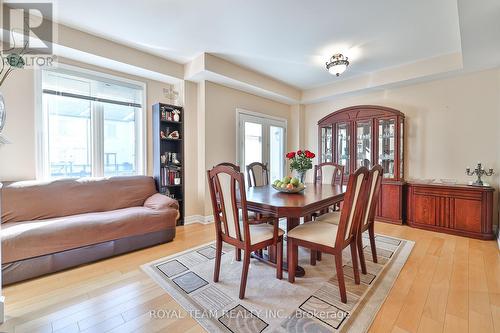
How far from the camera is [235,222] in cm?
188

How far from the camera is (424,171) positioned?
12.9ft

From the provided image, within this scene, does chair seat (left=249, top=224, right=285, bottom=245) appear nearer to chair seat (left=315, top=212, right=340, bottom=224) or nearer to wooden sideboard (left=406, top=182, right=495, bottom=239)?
chair seat (left=315, top=212, right=340, bottom=224)

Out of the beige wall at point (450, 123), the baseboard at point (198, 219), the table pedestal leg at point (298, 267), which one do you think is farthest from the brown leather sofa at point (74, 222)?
the beige wall at point (450, 123)

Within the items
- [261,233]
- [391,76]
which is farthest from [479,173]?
[261,233]

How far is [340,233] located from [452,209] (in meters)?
2.66

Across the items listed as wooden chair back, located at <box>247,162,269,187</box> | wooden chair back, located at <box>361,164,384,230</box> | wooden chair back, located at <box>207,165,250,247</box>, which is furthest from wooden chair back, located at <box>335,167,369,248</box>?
wooden chair back, located at <box>247,162,269,187</box>

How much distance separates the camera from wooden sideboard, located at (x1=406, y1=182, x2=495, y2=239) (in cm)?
305

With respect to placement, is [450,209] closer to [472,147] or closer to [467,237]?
[467,237]

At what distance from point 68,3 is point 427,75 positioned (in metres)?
4.67

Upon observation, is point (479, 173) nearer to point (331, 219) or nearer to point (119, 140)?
point (331, 219)

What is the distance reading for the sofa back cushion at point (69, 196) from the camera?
8.01 ft

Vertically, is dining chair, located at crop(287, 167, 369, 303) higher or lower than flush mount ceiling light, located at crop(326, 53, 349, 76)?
lower

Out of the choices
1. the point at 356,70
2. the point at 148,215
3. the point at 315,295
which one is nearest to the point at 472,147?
the point at 356,70

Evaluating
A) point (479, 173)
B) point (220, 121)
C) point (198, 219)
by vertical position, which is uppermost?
→ point (220, 121)
